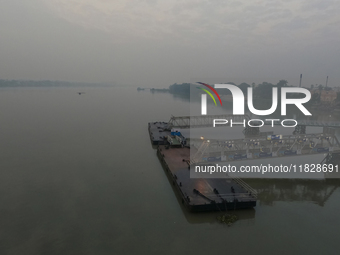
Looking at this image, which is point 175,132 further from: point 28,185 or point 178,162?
point 28,185

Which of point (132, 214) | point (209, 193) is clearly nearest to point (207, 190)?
point (209, 193)

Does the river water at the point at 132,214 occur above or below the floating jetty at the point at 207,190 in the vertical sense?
below

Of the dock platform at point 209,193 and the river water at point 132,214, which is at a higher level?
the dock platform at point 209,193

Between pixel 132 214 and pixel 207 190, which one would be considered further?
pixel 207 190

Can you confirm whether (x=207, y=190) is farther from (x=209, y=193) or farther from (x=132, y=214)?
(x=132, y=214)

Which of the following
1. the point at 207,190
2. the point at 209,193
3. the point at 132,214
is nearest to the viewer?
the point at 132,214

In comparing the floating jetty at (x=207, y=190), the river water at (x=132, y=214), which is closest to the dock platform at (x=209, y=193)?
the floating jetty at (x=207, y=190)

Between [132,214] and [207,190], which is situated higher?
[207,190]

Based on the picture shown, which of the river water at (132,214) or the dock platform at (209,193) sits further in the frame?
the dock platform at (209,193)

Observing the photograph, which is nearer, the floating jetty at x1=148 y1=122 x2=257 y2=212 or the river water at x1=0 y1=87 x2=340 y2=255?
the river water at x1=0 y1=87 x2=340 y2=255

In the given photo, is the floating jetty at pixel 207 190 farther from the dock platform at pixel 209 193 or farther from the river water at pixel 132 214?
the river water at pixel 132 214

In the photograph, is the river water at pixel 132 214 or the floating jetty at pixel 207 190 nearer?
the river water at pixel 132 214

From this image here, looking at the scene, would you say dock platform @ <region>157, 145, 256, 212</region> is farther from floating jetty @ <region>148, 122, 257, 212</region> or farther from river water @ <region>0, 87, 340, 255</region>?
river water @ <region>0, 87, 340, 255</region>

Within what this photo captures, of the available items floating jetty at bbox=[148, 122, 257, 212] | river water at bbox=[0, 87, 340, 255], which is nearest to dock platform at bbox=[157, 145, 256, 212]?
floating jetty at bbox=[148, 122, 257, 212]
